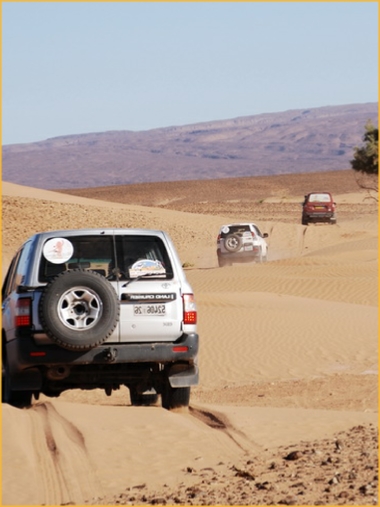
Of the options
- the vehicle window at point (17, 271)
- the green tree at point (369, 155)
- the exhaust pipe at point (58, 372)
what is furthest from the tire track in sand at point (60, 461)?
the green tree at point (369, 155)

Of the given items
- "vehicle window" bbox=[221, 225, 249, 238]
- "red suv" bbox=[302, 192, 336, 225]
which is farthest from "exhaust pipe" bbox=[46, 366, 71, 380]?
"red suv" bbox=[302, 192, 336, 225]

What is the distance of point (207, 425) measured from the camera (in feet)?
35.2

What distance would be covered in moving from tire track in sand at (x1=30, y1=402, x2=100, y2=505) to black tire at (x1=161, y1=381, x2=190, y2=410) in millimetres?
1167

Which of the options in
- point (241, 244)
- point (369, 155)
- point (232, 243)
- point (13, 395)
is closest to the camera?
point (13, 395)

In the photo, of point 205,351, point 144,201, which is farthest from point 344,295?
point 144,201

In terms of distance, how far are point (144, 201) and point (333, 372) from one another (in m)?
76.2

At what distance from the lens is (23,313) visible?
10.6 meters

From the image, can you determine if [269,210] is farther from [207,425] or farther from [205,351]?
[207,425]

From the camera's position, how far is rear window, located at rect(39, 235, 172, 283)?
10867 mm

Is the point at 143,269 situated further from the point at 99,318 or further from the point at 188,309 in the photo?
the point at 99,318

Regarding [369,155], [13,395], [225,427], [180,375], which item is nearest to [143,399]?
[180,375]

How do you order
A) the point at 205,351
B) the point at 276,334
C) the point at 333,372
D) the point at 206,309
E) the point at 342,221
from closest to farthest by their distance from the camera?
1. the point at 333,372
2. the point at 205,351
3. the point at 276,334
4. the point at 206,309
5. the point at 342,221

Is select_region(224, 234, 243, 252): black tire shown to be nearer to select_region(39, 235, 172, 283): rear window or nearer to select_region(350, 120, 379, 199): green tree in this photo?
select_region(350, 120, 379, 199): green tree

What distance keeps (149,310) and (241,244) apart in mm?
25988
